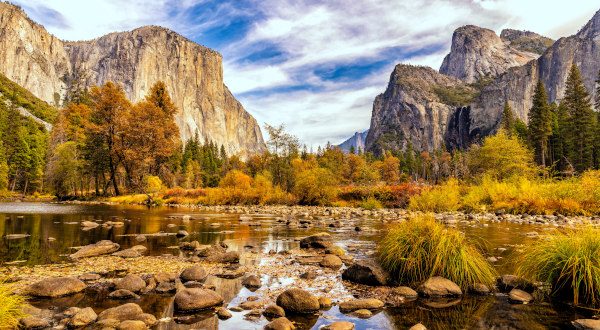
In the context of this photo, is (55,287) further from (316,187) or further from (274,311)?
(316,187)

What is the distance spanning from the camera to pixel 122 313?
538 centimetres

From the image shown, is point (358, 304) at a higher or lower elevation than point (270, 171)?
lower

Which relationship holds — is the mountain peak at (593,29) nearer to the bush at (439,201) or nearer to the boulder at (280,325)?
the bush at (439,201)

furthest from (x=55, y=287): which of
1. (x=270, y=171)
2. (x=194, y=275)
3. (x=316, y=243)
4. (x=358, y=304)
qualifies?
(x=270, y=171)

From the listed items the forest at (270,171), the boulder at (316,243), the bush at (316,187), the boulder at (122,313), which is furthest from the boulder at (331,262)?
the bush at (316,187)

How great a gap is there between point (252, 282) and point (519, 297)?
15.5 ft

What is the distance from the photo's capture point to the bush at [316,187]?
34625 mm

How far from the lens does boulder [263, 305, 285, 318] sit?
5.70 metres

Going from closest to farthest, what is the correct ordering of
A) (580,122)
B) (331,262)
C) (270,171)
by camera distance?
(331,262) → (270,171) → (580,122)

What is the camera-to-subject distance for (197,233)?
15.2m

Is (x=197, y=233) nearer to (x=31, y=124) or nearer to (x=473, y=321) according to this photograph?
(x=473, y=321)

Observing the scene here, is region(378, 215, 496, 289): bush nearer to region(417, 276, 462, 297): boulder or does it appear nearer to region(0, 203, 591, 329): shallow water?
region(417, 276, 462, 297): boulder

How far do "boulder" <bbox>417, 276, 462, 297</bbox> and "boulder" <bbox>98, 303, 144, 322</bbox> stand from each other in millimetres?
4701

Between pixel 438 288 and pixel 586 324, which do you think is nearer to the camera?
pixel 586 324
